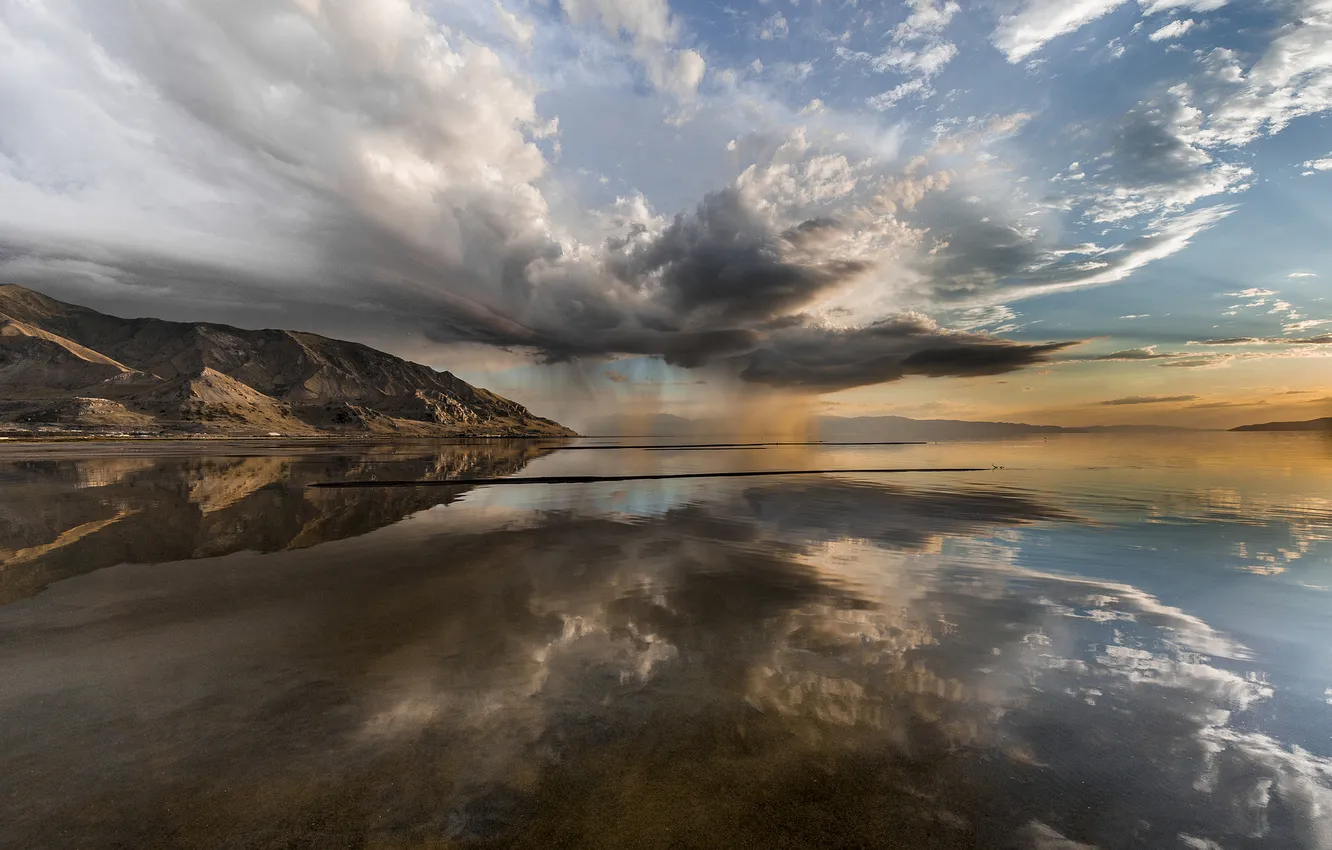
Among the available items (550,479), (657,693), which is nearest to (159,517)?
(550,479)

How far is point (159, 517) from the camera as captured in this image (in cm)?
2267

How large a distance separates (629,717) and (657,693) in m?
0.82

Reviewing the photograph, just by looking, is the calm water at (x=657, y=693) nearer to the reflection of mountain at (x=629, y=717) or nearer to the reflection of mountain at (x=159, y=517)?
the reflection of mountain at (x=629, y=717)

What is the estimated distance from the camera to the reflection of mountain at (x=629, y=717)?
17.4 feet

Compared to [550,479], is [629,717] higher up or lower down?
higher up

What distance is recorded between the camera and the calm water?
537cm

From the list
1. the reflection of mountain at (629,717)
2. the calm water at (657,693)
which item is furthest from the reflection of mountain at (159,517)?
the reflection of mountain at (629,717)

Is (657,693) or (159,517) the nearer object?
(657,693)

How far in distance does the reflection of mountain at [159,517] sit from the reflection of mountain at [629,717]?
298 cm

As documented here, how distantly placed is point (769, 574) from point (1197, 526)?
23.0 meters

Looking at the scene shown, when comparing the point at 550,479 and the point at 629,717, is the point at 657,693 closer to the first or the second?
the point at 629,717

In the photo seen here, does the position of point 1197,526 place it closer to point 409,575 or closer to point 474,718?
point 474,718

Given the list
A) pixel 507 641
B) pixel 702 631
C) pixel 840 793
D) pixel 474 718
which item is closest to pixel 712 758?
pixel 840 793

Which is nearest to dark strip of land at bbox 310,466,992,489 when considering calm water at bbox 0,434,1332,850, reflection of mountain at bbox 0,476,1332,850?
calm water at bbox 0,434,1332,850
